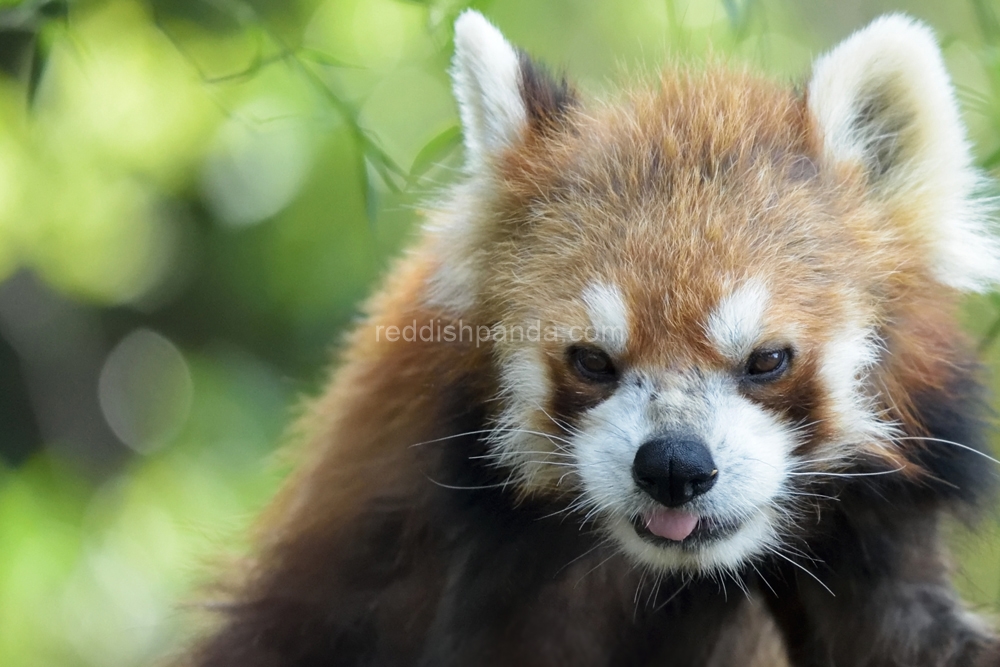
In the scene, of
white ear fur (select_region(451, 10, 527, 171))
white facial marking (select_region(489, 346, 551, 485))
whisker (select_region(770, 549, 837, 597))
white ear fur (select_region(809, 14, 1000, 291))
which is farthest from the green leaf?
whisker (select_region(770, 549, 837, 597))

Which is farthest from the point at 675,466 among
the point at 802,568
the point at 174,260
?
the point at 174,260

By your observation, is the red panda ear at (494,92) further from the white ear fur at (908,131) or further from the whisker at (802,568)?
the whisker at (802,568)

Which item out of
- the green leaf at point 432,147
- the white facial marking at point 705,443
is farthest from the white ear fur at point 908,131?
the green leaf at point 432,147

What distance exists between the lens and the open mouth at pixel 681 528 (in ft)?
7.45

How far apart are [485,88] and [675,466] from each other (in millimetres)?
1008

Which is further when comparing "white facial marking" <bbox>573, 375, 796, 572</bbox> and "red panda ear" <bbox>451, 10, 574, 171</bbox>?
"red panda ear" <bbox>451, 10, 574, 171</bbox>

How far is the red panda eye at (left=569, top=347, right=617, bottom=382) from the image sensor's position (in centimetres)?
227

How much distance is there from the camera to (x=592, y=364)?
2.29 m

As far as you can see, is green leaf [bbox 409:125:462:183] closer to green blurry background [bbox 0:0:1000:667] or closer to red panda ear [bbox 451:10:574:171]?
red panda ear [bbox 451:10:574:171]

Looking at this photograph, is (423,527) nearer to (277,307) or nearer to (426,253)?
(426,253)

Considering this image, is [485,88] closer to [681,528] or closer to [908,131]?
[908,131]

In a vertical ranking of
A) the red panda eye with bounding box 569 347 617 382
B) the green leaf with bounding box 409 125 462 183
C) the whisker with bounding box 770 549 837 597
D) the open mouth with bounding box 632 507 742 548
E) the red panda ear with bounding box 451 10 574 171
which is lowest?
the whisker with bounding box 770 549 837 597

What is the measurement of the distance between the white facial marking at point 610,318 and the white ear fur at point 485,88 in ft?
1.84

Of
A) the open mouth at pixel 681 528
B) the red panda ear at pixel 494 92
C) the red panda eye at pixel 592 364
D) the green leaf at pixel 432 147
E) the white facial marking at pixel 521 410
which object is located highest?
the red panda ear at pixel 494 92
